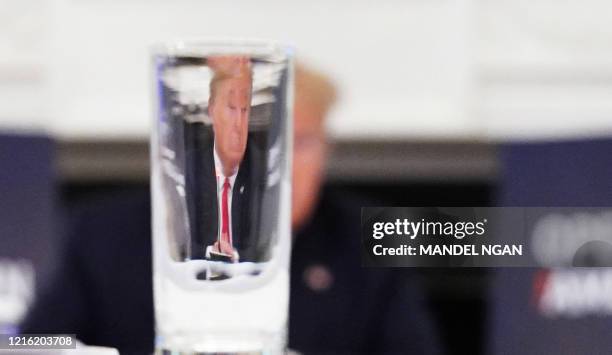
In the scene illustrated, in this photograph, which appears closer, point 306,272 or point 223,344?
point 223,344

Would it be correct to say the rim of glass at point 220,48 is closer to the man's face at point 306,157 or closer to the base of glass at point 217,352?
the base of glass at point 217,352

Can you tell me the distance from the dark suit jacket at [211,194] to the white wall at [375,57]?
1340mm

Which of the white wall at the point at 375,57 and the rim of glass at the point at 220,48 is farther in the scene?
the white wall at the point at 375,57

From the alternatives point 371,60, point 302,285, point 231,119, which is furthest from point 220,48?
point 371,60

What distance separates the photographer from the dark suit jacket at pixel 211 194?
234 millimetres

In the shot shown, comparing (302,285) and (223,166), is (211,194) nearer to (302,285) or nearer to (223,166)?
(223,166)

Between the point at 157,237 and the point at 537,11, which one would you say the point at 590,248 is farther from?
the point at 537,11

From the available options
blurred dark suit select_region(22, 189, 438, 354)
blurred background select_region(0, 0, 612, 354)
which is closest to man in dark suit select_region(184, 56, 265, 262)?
blurred dark suit select_region(22, 189, 438, 354)

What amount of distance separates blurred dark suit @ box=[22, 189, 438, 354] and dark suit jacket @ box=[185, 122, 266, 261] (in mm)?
448

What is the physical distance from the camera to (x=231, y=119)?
23cm

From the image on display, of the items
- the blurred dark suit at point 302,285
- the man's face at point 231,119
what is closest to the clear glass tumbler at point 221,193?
the man's face at point 231,119

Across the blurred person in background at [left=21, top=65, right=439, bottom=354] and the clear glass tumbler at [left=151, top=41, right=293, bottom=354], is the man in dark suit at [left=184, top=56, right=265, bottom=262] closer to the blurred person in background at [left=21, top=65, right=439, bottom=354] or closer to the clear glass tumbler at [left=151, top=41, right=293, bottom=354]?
the clear glass tumbler at [left=151, top=41, right=293, bottom=354]

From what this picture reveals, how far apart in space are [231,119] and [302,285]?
54 cm

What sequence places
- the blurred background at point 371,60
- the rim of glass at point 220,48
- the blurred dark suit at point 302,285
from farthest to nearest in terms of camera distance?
the blurred background at point 371,60
the blurred dark suit at point 302,285
the rim of glass at point 220,48
